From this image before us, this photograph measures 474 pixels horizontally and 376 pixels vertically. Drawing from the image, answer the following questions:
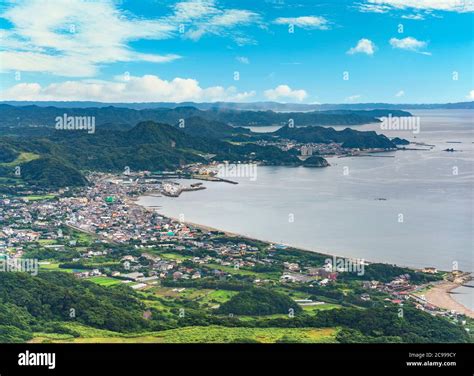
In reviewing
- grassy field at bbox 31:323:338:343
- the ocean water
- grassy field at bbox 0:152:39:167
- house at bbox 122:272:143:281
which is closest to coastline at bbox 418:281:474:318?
the ocean water

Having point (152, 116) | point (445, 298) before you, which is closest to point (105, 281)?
point (445, 298)

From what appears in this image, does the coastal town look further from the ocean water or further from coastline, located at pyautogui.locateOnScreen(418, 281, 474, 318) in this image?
the ocean water

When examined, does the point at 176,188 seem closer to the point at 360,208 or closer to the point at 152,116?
A: the point at 360,208

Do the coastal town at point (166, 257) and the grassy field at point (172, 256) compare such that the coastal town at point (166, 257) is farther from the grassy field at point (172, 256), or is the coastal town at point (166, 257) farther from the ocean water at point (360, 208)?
the ocean water at point (360, 208)

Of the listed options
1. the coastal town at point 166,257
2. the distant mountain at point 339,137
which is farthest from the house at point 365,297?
the distant mountain at point 339,137
